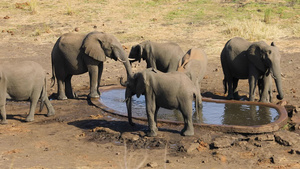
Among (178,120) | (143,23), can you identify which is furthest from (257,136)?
(143,23)

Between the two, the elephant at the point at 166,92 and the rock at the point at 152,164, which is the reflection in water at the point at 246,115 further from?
the rock at the point at 152,164

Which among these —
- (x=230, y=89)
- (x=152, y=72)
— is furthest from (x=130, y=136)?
(x=230, y=89)

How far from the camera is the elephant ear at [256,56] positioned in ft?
37.2

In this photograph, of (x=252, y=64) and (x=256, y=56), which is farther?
(x=252, y=64)

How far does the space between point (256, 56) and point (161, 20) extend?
36.6 feet

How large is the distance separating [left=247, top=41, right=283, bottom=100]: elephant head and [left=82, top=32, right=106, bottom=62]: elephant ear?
3335mm

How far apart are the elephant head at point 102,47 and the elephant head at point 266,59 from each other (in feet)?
9.15

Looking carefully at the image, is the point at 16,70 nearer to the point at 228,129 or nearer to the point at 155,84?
the point at 155,84

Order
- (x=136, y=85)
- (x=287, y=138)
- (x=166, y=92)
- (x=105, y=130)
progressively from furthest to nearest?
1. (x=105, y=130)
2. (x=136, y=85)
3. (x=166, y=92)
4. (x=287, y=138)

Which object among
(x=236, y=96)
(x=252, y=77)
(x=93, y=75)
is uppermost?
(x=252, y=77)

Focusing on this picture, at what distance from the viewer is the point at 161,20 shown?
22.2m

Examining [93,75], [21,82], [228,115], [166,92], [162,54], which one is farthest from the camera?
[162,54]

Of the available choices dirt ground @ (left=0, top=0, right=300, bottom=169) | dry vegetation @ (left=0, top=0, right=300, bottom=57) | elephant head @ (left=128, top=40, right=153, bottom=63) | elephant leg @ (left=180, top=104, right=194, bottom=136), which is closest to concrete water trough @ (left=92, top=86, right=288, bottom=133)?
dirt ground @ (left=0, top=0, right=300, bottom=169)

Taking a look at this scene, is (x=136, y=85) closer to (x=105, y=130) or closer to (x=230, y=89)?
(x=105, y=130)
